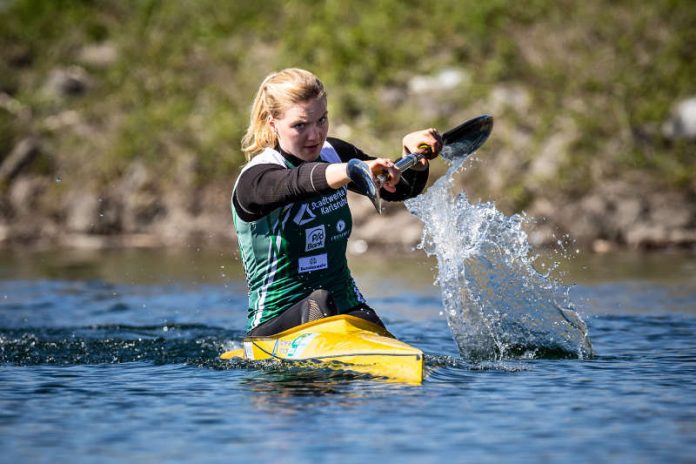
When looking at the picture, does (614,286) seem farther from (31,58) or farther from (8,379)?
(31,58)

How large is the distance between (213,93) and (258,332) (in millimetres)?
13980

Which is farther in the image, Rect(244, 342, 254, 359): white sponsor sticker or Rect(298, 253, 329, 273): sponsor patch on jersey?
Rect(244, 342, 254, 359): white sponsor sticker

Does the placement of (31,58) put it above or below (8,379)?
above

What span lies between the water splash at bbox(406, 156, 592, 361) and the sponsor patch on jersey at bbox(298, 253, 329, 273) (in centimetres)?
93

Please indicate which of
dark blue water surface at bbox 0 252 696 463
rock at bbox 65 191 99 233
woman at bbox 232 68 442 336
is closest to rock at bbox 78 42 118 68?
rock at bbox 65 191 99 233

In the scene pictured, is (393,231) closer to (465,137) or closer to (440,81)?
(440,81)

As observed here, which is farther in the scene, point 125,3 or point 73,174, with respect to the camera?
point 125,3

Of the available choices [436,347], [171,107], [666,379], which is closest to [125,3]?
[171,107]

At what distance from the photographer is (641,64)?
16531 millimetres

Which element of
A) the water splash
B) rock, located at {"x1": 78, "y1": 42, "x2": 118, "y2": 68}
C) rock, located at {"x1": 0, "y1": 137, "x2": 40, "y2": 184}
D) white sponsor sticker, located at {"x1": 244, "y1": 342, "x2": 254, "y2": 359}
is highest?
rock, located at {"x1": 78, "y1": 42, "x2": 118, "y2": 68}

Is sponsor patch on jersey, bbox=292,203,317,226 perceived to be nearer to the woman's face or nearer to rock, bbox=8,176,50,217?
the woman's face

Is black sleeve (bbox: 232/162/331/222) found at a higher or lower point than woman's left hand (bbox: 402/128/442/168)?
lower

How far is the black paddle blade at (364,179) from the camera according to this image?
4.79m

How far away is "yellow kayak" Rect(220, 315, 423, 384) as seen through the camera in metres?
5.53
